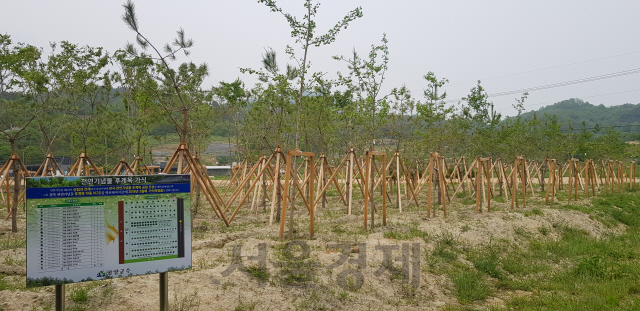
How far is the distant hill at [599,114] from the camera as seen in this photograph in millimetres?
68206

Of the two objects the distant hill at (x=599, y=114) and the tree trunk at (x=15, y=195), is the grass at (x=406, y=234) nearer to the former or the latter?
the tree trunk at (x=15, y=195)

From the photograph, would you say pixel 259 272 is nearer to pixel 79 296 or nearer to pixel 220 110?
pixel 79 296

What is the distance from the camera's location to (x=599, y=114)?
257 ft

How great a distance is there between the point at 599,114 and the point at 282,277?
8985 centimetres

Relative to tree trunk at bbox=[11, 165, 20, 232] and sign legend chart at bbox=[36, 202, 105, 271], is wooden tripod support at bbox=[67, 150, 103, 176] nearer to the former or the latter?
tree trunk at bbox=[11, 165, 20, 232]

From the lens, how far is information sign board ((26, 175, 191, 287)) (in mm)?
3578

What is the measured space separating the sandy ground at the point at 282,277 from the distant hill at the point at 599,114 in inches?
2459

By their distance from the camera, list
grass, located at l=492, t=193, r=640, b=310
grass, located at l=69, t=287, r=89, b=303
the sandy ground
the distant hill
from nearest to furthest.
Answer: grass, located at l=69, t=287, r=89, b=303 < the sandy ground < grass, located at l=492, t=193, r=640, b=310 < the distant hill

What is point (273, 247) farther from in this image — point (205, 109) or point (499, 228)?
point (205, 109)

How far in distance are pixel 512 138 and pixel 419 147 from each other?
5523mm

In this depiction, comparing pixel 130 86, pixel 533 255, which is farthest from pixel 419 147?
pixel 130 86

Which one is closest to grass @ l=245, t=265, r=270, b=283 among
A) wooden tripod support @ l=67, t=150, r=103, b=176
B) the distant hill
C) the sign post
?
the sign post

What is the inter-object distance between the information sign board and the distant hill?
225 feet

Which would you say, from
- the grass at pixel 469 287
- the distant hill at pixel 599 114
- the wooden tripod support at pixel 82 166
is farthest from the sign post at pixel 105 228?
the distant hill at pixel 599 114
